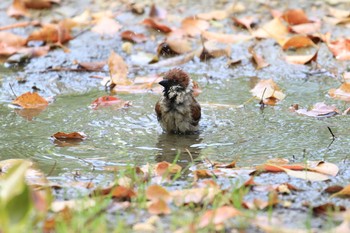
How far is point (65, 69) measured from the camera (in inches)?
326

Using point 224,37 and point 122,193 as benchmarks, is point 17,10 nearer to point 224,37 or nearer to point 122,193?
point 224,37

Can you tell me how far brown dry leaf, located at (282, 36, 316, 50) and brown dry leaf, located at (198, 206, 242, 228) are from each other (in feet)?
15.8

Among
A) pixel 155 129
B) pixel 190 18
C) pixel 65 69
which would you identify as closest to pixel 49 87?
pixel 65 69

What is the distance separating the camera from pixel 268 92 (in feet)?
23.5

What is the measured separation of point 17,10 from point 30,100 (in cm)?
318

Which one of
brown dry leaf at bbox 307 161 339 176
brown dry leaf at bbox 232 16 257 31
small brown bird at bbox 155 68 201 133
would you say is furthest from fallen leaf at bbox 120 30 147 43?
brown dry leaf at bbox 307 161 339 176

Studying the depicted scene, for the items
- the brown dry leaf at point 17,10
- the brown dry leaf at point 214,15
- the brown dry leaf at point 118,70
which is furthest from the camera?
the brown dry leaf at point 17,10

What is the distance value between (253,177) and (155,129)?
1.94m

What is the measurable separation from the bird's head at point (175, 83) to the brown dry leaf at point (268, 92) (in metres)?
0.88

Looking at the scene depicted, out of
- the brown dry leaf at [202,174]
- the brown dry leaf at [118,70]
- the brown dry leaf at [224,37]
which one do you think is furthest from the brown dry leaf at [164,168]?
the brown dry leaf at [224,37]

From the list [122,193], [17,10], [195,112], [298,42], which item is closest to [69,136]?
[195,112]

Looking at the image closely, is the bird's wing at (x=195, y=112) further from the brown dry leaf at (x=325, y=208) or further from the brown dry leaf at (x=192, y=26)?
the brown dry leaf at (x=192, y=26)

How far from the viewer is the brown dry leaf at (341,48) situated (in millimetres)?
8273

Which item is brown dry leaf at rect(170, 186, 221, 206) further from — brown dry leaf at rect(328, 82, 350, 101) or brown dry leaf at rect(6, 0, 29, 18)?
brown dry leaf at rect(6, 0, 29, 18)
